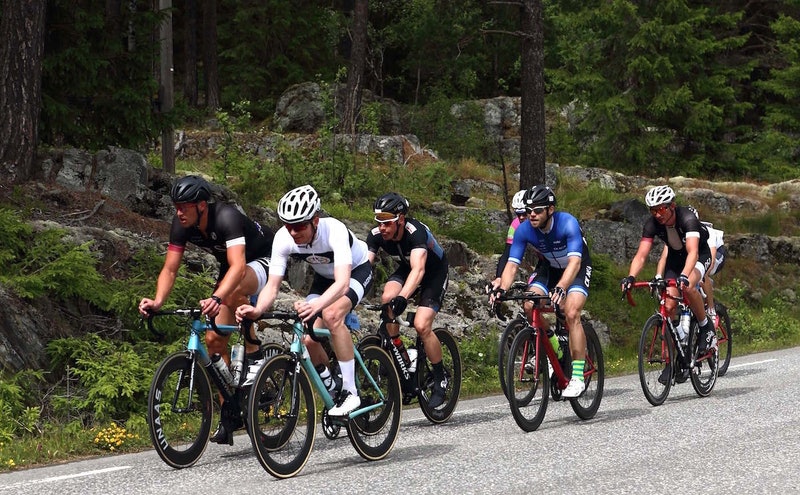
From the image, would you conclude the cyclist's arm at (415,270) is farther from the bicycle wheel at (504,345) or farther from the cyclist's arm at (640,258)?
the cyclist's arm at (640,258)

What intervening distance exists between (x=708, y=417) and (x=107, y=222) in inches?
319

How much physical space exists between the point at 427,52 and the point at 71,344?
3288 centimetres

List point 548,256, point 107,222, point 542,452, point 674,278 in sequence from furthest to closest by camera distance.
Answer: point 107,222, point 674,278, point 548,256, point 542,452

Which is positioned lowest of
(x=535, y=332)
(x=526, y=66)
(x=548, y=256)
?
(x=535, y=332)

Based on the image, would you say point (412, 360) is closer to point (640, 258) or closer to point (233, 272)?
point (233, 272)

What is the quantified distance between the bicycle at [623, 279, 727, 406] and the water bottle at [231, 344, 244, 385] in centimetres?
477

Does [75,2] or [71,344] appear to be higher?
[75,2]

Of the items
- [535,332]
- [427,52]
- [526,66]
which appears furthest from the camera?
[427,52]

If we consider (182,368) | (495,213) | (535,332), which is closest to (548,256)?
(535,332)

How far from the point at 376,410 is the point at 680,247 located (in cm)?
608

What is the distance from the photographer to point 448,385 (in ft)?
37.3

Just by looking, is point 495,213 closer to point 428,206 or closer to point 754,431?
point 428,206

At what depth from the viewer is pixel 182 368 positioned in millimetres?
8508

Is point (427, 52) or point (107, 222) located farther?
point (427, 52)
